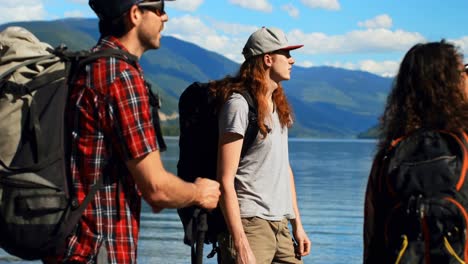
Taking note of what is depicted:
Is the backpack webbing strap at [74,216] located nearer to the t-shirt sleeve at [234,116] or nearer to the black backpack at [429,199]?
the black backpack at [429,199]

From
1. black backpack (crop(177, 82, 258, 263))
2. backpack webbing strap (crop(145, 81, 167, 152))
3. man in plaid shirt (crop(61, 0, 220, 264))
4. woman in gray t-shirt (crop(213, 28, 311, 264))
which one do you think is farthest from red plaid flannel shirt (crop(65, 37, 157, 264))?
woman in gray t-shirt (crop(213, 28, 311, 264))

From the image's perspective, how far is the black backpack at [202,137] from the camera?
499cm

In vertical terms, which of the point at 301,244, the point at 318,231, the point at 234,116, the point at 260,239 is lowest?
the point at 318,231

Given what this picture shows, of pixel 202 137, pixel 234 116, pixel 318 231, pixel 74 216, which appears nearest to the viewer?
pixel 74 216

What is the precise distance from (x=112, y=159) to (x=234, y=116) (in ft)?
5.43

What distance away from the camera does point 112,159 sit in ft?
11.4

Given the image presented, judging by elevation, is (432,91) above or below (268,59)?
above

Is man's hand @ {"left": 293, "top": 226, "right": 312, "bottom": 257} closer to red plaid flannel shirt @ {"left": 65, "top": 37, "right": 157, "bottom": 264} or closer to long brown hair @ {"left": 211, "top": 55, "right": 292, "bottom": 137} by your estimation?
long brown hair @ {"left": 211, "top": 55, "right": 292, "bottom": 137}

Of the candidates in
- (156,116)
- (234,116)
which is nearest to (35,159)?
(156,116)

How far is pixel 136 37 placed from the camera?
141 inches

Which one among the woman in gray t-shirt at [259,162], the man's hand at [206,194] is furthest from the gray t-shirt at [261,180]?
the man's hand at [206,194]

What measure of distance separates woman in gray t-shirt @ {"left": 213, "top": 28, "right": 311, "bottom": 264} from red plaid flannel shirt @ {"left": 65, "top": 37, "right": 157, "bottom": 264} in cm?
160

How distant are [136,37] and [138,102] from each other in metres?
0.32

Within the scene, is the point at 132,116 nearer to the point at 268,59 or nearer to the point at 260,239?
the point at 260,239
